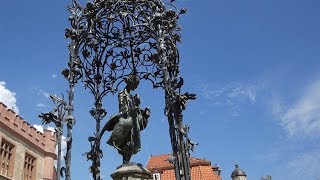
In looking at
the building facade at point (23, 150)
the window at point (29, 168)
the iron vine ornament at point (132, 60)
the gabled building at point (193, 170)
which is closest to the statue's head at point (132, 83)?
the iron vine ornament at point (132, 60)

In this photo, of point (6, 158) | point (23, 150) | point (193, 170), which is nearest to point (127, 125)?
point (6, 158)

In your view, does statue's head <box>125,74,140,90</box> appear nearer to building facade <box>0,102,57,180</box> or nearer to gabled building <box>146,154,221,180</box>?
building facade <box>0,102,57,180</box>

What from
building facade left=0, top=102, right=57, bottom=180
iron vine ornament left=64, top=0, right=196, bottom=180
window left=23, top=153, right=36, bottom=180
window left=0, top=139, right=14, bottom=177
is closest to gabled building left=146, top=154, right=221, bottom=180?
building facade left=0, top=102, right=57, bottom=180

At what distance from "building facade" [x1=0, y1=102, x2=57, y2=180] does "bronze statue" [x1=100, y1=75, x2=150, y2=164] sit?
2073cm

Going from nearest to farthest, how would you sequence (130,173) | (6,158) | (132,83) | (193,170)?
(130,173)
(132,83)
(6,158)
(193,170)

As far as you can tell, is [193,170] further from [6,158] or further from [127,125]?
[127,125]

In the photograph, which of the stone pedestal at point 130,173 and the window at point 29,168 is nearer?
the stone pedestal at point 130,173

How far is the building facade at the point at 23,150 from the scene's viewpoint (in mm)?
26314

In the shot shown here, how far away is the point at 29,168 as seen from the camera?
29.1m

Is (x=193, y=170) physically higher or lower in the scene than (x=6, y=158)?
lower

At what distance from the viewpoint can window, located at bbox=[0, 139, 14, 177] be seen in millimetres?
25859

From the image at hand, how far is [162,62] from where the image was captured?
664 centimetres

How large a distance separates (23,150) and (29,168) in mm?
1657

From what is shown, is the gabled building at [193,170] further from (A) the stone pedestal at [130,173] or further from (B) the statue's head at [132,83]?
(A) the stone pedestal at [130,173]
